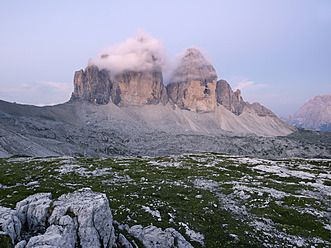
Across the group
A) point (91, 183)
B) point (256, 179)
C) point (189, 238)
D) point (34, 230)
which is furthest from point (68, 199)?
point (256, 179)

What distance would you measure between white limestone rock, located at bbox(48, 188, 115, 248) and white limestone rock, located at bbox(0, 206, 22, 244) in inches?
73.6

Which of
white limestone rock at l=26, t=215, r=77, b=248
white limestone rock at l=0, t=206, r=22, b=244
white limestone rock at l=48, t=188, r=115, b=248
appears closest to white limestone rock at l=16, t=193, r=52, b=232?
white limestone rock at l=48, t=188, r=115, b=248

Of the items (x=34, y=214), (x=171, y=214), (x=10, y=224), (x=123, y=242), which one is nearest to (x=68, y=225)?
(x=10, y=224)

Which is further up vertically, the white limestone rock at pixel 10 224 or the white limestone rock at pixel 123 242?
the white limestone rock at pixel 10 224

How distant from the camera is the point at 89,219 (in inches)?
509

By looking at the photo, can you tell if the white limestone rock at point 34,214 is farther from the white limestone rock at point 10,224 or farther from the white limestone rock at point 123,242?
the white limestone rock at point 123,242

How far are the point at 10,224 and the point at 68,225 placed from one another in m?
3.20

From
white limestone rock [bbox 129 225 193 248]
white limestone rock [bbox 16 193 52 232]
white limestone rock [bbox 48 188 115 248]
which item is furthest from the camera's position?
white limestone rock [bbox 129 225 193 248]

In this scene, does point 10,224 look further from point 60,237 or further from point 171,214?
point 171,214

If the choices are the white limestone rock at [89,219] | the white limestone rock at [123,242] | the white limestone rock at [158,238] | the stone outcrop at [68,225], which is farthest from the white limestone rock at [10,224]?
the white limestone rock at [158,238]

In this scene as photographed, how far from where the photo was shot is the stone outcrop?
436 inches

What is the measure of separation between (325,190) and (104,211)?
3941 centimetres

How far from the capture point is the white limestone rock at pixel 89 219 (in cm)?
1252

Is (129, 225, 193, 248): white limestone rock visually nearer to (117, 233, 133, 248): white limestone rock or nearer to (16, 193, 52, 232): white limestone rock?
(117, 233, 133, 248): white limestone rock
